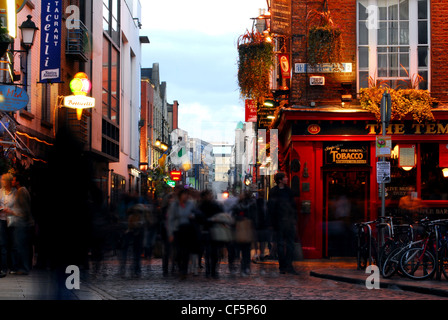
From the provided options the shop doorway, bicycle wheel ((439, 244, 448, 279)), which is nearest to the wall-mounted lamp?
the shop doorway

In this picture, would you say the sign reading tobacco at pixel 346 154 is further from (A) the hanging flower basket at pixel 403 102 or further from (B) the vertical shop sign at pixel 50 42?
(B) the vertical shop sign at pixel 50 42

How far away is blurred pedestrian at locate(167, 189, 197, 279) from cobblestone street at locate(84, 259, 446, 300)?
393mm

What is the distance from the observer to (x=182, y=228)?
43.4 ft

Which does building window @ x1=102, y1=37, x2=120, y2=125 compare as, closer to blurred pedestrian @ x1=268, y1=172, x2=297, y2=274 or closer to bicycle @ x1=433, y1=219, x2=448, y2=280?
blurred pedestrian @ x1=268, y1=172, x2=297, y2=274

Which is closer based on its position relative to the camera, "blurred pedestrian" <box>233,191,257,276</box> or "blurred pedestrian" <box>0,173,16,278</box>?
"blurred pedestrian" <box>0,173,16,278</box>

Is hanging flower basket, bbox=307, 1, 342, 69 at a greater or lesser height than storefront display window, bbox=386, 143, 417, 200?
greater

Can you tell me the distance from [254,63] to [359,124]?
11.0 ft

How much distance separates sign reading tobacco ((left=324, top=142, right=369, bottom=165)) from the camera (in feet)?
61.1

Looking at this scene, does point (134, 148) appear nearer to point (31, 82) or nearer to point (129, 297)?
point (31, 82)

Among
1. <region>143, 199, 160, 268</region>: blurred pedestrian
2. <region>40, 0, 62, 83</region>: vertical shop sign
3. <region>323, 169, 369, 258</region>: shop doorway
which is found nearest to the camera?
<region>143, 199, 160, 268</region>: blurred pedestrian

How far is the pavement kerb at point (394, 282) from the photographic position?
34.2ft

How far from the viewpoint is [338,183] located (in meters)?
18.8

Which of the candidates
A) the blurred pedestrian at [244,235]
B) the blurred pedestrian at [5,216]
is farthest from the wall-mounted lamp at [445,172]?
the blurred pedestrian at [5,216]
